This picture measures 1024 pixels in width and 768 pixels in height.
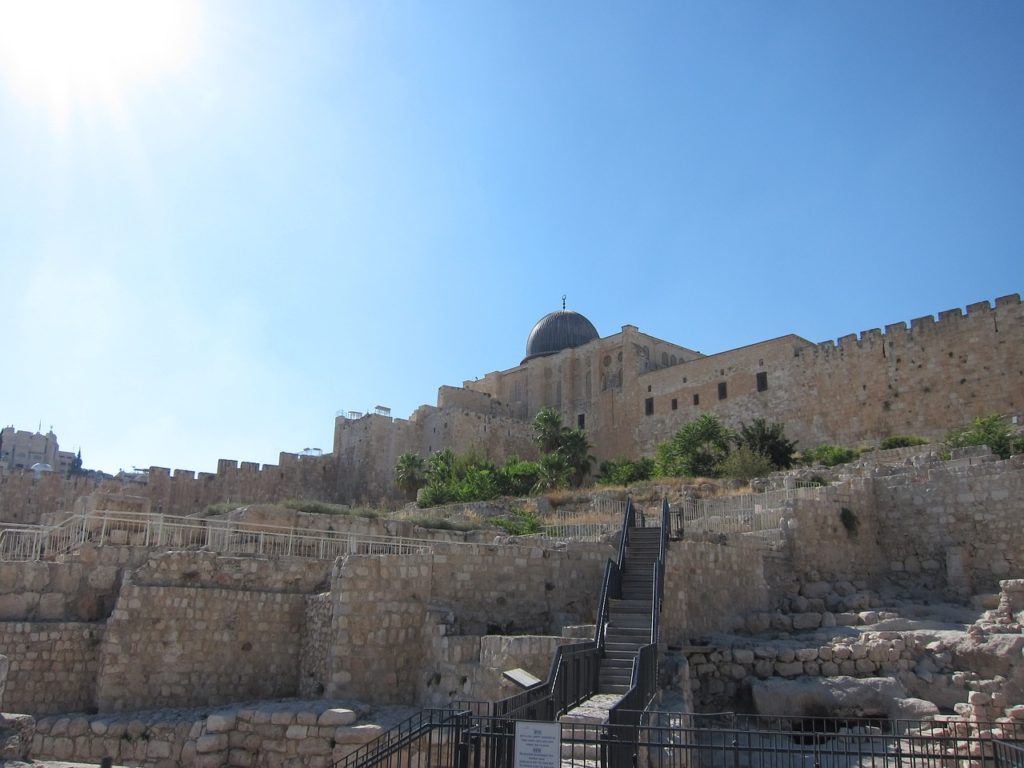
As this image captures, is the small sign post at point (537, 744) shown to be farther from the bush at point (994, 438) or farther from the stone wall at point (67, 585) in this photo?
the bush at point (994, 438)

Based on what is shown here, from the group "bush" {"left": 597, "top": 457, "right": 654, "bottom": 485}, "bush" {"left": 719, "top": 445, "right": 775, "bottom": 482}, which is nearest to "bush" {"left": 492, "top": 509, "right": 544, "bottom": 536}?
"bush" {"left": 719, "top": 445, "right": 775, "bottom": 482}

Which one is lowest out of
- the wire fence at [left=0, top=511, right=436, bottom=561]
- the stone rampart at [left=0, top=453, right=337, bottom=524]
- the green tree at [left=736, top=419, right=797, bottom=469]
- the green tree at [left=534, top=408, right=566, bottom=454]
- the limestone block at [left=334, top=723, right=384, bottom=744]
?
the limestone block at [left=334, top=723, right=384, bottom=744]

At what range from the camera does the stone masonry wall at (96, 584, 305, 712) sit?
38.2 feet

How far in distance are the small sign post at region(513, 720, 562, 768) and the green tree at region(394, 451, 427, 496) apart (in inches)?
1304

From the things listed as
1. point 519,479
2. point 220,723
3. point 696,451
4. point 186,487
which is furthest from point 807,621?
point 186,487

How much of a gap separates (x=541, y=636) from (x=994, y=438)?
59.3 feet

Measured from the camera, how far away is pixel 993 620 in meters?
13.2

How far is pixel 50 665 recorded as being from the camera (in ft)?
38.0

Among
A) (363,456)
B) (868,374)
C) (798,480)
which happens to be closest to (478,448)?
(363,456)

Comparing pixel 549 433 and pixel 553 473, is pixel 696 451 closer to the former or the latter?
pixel 553 473

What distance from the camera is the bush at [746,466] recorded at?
27.6 m

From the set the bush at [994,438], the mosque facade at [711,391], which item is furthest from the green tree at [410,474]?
the bush at [994,438]

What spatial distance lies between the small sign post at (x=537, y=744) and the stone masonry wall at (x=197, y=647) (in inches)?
278

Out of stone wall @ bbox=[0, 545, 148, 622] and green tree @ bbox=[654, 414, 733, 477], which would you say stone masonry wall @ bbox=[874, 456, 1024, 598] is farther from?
stone wall @ bbox=[0, 545, 148, 622]
